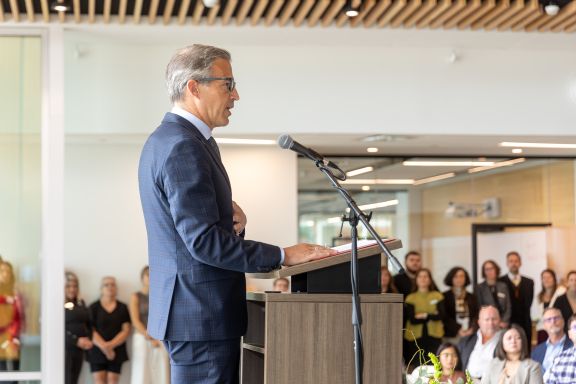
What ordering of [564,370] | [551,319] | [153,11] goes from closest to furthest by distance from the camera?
[564,370] < [153,11] < [551,319]

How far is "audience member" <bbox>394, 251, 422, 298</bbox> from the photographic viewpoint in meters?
A: 10.7

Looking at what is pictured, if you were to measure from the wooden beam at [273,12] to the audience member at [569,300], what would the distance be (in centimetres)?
→ 475

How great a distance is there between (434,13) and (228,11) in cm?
148

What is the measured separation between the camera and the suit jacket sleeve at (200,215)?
2.34 m

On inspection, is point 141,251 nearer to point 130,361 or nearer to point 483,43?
point 130,361

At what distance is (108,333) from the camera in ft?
31.1

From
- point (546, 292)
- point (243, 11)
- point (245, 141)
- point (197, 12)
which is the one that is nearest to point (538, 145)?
point (546, 292)

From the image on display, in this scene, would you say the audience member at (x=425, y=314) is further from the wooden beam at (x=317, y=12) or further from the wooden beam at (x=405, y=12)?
the wooden beam at (x=317, y=12)

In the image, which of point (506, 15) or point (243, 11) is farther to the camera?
point (506, 15)

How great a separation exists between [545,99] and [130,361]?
461 cm

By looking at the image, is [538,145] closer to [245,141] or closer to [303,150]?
[245,141]

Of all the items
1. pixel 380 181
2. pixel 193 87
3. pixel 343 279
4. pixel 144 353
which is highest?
pixel 380 181

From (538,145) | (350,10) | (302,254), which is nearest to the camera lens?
(302,254)

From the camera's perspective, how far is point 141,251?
31.1ft
